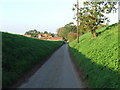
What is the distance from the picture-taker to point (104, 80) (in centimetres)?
661

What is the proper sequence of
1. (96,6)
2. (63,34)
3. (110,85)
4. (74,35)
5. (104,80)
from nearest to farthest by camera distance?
(110,85)
(104,80)
(96,6)
(74,35)
(63,34)

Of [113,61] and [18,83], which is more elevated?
[113,61]

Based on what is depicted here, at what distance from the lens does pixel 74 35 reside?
59.8 m

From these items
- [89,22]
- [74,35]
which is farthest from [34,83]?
[74,35]

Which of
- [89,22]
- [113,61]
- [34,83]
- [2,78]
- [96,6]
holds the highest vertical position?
[96,6]

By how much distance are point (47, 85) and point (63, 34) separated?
11173 cm

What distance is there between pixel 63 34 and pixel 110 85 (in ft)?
374

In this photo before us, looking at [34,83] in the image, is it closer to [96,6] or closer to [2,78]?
[2,78]

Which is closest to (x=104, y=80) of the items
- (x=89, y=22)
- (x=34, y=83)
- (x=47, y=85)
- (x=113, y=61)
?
(x=113, y=61)

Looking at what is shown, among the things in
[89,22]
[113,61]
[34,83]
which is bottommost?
[34,83]

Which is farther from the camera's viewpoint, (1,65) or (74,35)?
(74,35)

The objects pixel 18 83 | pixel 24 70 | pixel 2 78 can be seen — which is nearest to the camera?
pixel 2 78

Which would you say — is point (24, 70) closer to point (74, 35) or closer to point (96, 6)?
point (96, 6)

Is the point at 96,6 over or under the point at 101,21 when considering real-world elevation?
over
